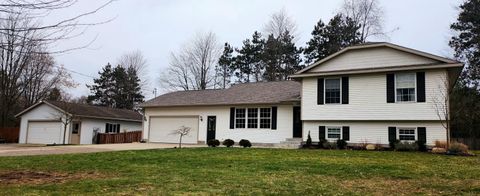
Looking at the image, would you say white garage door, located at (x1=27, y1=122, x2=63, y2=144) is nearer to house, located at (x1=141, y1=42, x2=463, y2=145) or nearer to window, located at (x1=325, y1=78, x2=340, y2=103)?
house, located at (x1=141, y1=42, x2=463, y2=145)

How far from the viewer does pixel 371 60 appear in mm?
19234

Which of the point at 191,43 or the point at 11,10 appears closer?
the point at 11,10

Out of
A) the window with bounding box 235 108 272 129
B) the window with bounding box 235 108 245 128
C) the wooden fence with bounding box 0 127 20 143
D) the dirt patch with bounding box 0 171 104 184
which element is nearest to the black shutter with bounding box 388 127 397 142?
the window with bounding box 235 108 272 129

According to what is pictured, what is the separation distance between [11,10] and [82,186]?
11.6 feet

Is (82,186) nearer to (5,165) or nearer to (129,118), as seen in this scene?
(5,165)

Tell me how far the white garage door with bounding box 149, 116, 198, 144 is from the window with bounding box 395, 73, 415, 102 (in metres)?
13.1

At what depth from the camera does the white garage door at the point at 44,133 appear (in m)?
30.8

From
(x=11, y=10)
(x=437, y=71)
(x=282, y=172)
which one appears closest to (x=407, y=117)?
(x=437, y=71)

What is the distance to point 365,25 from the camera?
123 ft

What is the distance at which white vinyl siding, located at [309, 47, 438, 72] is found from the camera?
60.6 ft

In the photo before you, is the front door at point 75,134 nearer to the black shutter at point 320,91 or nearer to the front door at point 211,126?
the front door at point 211,126

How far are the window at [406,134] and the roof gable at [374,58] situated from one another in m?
3.13

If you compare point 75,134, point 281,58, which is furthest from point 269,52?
point 75,134

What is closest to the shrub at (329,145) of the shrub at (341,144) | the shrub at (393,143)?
the shrub at (341,144)
